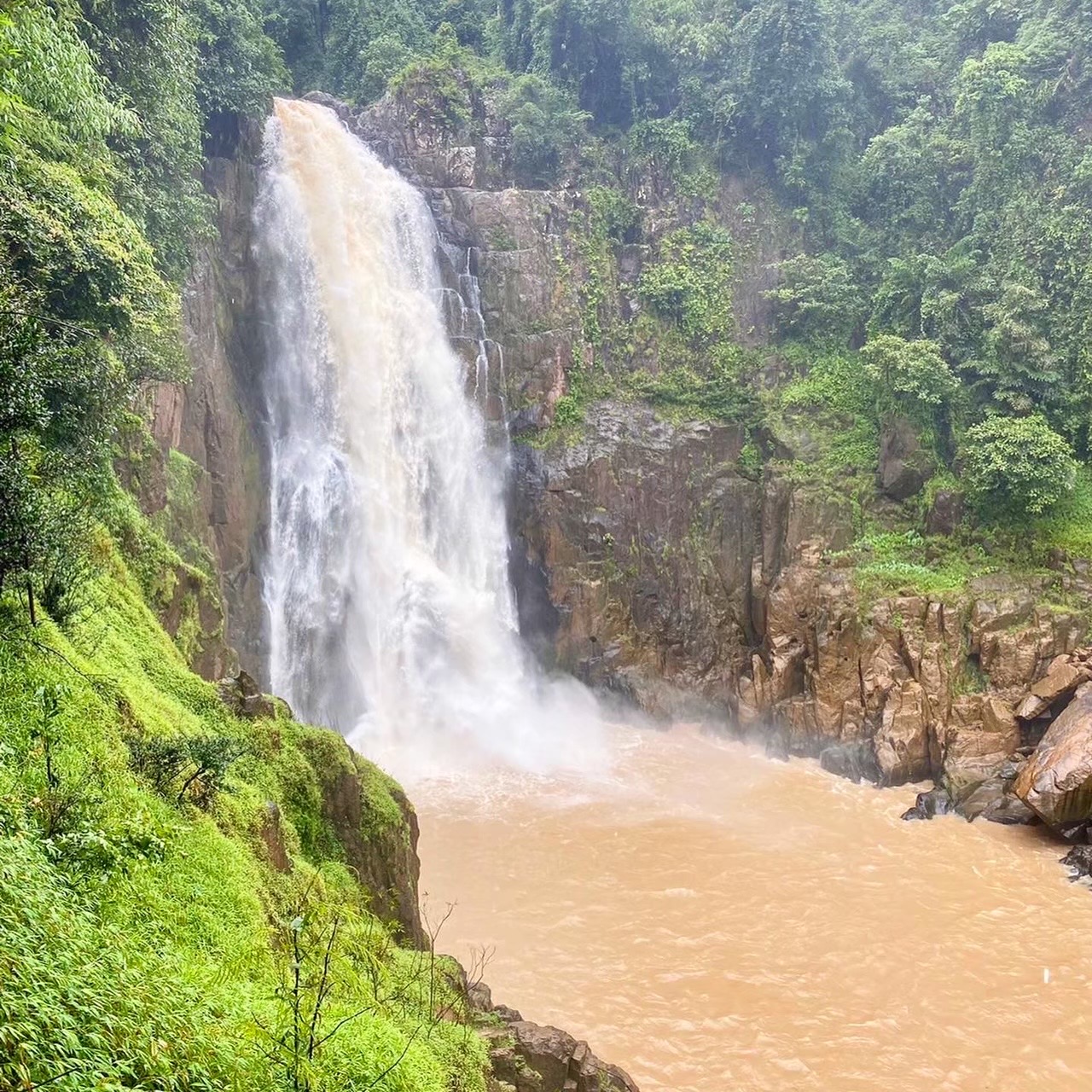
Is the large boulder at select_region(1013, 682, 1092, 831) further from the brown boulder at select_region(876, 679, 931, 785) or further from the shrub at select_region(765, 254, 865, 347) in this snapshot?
the shrub at select_region(765, 254, 865, 347)

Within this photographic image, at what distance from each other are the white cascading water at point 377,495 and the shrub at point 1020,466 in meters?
10.8

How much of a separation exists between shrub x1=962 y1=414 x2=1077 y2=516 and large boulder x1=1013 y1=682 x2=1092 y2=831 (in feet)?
15.4

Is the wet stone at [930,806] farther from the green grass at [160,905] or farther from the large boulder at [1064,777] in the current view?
the green grass at [160,905]

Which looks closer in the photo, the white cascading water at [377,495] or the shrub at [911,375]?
the white cascading water at [377,495]

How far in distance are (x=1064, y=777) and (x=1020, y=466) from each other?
6584mm

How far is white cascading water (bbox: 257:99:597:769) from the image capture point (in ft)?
60.1

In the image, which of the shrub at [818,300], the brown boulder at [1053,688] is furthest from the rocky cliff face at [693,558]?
the shrub at [818,300]

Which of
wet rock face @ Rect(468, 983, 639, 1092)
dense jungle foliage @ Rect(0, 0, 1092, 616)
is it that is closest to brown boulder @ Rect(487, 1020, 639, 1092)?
wet rock face @ Rect(468, 983, 639, 1092)

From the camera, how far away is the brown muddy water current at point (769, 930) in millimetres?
9656

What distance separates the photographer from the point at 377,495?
19391 mm

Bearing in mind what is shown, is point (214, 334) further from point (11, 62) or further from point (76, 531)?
point (76, 531)

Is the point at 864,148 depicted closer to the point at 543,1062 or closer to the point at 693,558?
the point at 693,558

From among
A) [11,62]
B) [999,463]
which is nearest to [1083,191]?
[999,463]

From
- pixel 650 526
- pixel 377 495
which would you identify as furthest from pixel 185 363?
pixel 650 526
